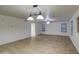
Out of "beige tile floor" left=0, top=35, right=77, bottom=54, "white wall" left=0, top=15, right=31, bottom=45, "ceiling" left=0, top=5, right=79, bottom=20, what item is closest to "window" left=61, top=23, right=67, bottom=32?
"white wall" left=0, top=15, right=31, bottom=45

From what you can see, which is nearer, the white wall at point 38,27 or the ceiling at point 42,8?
the ceiling at point 42,8

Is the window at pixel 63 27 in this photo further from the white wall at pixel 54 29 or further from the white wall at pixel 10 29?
the white wall at pixel 10 29

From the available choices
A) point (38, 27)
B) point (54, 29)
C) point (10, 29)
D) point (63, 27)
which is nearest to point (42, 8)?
point (10, 29)

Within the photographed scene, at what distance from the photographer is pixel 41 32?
12453 millimetres

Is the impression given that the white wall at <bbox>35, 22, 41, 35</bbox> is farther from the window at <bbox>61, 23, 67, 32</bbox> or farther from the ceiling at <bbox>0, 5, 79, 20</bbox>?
the ceiling at <bbox>0, 5, 79, 20</bbox>

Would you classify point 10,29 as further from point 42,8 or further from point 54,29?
point 54,29

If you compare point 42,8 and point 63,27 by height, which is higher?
point 42,8

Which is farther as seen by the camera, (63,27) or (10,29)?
(63,27)

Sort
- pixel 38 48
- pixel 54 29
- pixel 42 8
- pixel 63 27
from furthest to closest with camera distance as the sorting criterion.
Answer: pixel 54 29
pixel 63 27
pixel 38 48
pixel 42 8

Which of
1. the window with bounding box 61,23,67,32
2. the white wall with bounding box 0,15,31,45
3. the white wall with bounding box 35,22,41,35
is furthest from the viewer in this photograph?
the white wall with bounding box 35,22,41,35

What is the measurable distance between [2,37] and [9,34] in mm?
660

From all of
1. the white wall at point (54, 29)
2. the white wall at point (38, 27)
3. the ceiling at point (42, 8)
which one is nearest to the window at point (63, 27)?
the white wall at point (54, 29)

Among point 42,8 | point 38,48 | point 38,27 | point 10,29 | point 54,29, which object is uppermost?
point 42,8
